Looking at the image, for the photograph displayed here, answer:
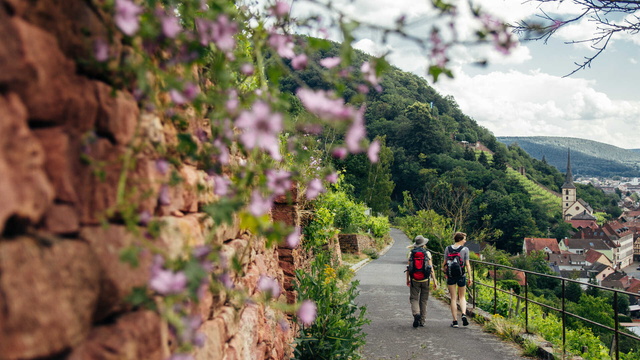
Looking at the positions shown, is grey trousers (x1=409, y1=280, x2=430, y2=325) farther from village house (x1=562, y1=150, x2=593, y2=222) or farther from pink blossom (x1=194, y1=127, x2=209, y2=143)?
village house (x1=562, y1=150, x2=593, y2=222)

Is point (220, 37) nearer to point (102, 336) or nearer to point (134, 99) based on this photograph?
point (134, 99)

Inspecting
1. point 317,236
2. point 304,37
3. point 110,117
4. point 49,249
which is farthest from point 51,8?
point 317,236

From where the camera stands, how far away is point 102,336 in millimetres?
1230

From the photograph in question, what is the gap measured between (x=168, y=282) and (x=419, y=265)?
6.94m

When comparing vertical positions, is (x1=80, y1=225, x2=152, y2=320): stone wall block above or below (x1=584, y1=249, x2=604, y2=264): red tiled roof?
above

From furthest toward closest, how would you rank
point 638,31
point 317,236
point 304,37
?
1. point 317,236
2. point 638,31
3. point 304,37

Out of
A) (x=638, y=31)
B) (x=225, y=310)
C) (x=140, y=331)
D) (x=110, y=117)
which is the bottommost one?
(x=225, y=310)

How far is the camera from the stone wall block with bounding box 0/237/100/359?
0.94 m

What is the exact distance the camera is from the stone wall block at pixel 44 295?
37.1 inches

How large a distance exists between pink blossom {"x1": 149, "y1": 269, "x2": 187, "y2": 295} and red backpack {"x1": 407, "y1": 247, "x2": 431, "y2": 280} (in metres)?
6.90

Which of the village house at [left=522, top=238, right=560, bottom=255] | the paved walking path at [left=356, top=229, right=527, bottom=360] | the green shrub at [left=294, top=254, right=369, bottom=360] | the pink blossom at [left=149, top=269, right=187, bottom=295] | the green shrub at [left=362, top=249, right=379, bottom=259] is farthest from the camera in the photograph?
the village house at [left=522, top=238, right=560, bottom=255]

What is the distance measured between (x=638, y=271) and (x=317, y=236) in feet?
390

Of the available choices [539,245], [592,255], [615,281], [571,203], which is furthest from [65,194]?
[571,203]

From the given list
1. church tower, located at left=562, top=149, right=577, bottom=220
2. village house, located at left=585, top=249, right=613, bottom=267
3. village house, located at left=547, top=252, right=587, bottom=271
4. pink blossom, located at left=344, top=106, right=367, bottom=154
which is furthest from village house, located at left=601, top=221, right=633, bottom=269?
pink blossom, located at left=344, top=106, right=367, bottom=154
